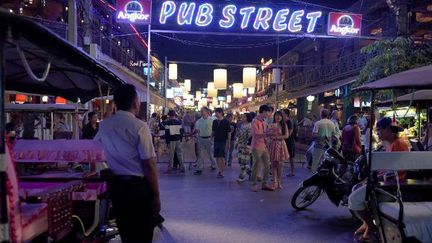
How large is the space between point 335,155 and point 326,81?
770 inches

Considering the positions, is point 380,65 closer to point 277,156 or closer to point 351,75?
point 277,156

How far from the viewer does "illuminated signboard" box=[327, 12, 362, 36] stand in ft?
59.9

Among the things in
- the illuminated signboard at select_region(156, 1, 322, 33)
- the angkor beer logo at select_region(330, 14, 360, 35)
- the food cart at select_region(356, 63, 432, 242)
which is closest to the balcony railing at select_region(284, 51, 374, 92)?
the angkor beer logo at select_region(330, 14, 360, 35)

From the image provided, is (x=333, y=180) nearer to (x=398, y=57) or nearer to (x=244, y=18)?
(x=398, y=57)

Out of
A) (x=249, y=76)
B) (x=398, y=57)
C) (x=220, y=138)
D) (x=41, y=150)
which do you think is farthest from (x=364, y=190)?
(x=249, y=76)

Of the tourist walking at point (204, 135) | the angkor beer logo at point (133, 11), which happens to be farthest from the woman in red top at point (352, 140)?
the angkor beer logo at point (133, 11)

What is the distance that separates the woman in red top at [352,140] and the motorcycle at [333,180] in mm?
2217

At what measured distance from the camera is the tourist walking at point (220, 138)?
12.8 metres

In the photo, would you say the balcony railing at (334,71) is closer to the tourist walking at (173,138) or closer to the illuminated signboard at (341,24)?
the illuminated signboard at (341,24)

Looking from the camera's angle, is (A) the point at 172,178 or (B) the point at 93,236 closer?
(B) the point at 93,236

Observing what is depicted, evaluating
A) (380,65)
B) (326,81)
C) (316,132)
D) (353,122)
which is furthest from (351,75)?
(353,122)

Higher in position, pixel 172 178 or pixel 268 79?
pixel 268 79

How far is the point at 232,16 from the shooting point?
59.4 feet

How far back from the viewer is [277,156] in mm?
10359
